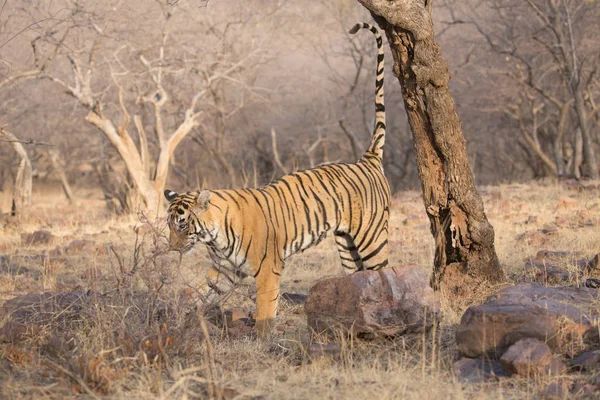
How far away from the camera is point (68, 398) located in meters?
3.96

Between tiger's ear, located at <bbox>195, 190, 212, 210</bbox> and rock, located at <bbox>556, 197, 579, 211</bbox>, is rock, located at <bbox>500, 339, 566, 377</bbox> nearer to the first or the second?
tiger's ear, located at <bbox>195, 190, 212, 210</bbox>

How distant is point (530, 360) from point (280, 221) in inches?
104

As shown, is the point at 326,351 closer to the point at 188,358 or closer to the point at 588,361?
the point at 188,358

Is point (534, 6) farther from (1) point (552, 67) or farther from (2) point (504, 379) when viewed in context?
(2) point (504, 379)

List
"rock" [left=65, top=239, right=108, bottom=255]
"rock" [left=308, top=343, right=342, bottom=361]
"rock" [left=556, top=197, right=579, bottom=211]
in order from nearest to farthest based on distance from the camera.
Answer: "rock" [left=308, top=343, right=342, bottom=361], "rock" [left=65, top=239, right=108, bottom=255], "rock" [left=556, top=197, right=579, bottom=211]

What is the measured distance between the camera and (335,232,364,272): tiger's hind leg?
677 cm

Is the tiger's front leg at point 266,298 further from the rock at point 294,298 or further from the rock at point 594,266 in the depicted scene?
the rock at point 594,266

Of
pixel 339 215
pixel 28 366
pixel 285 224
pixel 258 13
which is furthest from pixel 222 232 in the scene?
pixel 258 13

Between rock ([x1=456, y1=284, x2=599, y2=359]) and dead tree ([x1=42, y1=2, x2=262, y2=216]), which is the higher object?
dead tree ([x1=42, y1=2, x2=262, y2=216])

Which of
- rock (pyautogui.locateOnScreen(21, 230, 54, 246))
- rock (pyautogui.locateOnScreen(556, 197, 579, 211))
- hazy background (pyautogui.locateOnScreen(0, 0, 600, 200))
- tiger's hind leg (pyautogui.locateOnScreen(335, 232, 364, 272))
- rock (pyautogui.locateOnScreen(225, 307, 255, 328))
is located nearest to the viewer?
rock (pyautogui.locateOnScreen(225, 307, 255, 328))

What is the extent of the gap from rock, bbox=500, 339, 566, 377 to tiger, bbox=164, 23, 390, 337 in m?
2.01

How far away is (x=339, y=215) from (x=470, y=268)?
1209mm

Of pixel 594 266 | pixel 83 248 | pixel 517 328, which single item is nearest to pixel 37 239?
pixel 83 248

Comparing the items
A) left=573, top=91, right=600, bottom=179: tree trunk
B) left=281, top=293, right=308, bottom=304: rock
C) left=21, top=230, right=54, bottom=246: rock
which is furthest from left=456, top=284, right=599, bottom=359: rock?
left=573, top=91, right=600, bottom=179: tree trunk
